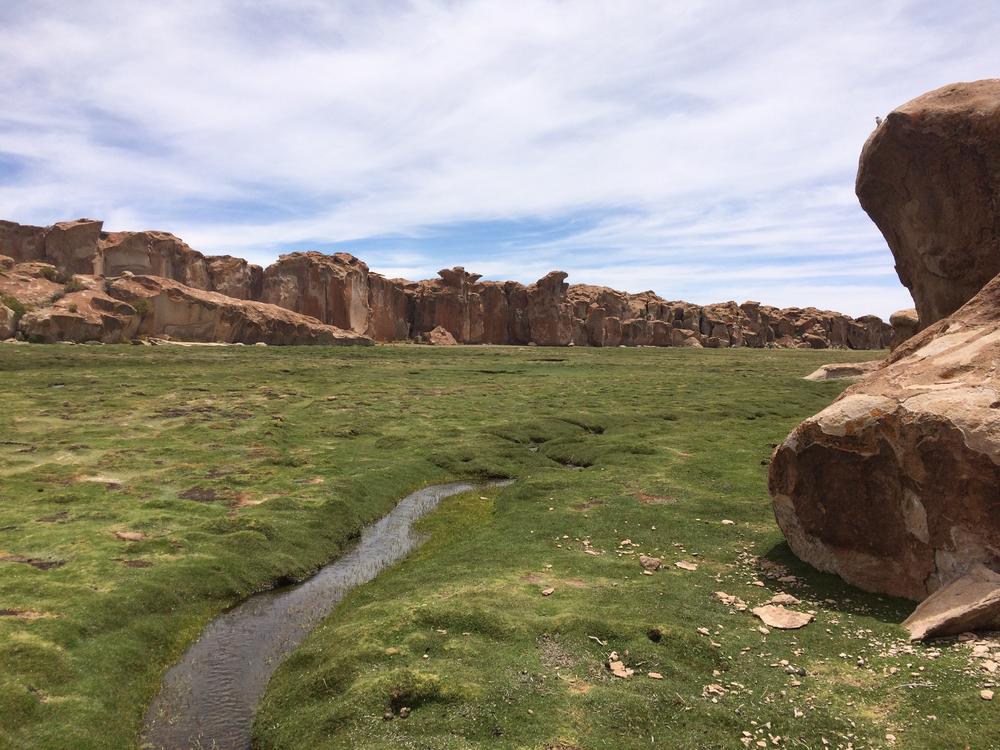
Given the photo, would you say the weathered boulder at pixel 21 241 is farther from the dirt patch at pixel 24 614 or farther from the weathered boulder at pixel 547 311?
the dirt patch at pixel 24 614

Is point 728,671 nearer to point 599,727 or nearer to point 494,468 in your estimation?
point 599,727

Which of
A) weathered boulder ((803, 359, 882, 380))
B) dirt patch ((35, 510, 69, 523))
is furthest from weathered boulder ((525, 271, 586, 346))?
dirt patch ((35, 510, 69, 523))

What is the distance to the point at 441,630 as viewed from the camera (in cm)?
1317

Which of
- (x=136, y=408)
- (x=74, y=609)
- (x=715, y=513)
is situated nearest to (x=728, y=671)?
(x=715, y=513)

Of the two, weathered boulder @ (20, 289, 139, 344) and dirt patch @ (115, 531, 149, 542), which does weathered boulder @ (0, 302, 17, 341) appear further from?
dirt patch @ (115, 531, 149, 542)

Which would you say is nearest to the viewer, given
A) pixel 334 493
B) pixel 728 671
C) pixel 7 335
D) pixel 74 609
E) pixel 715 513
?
pixel 728 671

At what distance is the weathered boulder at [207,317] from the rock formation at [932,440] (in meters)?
92.9

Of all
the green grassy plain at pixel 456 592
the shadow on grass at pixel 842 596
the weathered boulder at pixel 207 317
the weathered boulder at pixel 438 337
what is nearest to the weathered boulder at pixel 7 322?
the weathered boulder at pixel 207 317

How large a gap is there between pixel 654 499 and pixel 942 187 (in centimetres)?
1351

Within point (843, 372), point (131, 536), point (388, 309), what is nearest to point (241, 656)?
point (131, 536)

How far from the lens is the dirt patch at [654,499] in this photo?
74.3ft

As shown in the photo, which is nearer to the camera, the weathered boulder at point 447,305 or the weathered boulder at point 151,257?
the weathered boulder at point 151,257

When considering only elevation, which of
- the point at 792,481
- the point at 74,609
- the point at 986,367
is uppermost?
the point at 986,367

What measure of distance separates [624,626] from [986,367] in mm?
8412
